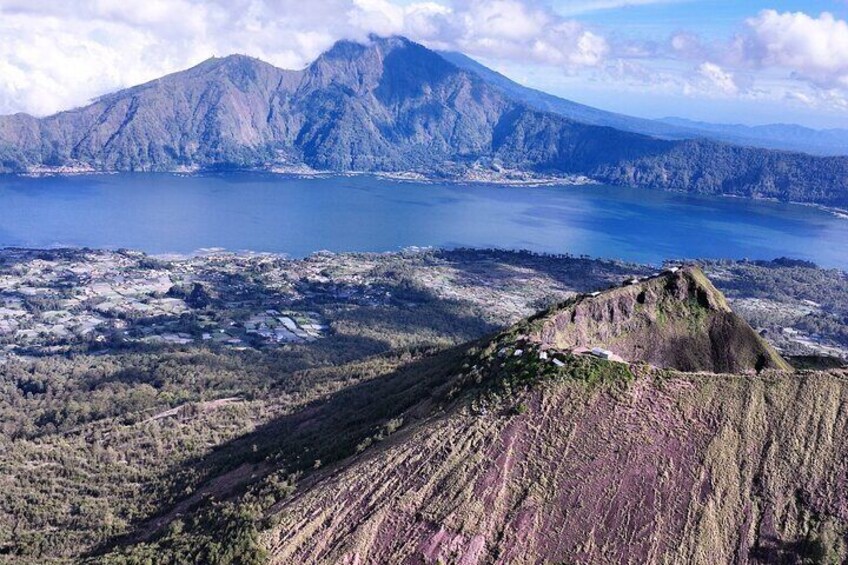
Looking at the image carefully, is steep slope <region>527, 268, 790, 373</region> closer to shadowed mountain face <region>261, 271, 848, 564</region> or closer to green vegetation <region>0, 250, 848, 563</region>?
green vegetation <region>0, 250, 848, 563</region>

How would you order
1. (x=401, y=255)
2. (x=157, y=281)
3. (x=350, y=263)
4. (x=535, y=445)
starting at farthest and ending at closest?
(x=401, y=255) < (x=350, y=263) < (x=157, y=281) < (x=535, y=445)

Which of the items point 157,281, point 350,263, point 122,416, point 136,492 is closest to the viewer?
point 136,492

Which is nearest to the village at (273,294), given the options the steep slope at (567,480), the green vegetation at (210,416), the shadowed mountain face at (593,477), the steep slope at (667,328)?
the green vegetation at (210,416)

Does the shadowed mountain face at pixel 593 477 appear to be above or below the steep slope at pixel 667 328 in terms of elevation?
below

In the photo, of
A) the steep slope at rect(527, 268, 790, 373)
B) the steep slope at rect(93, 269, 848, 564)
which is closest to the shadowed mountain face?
Answer: the steep slope at rect(93, 269, 848, 564)

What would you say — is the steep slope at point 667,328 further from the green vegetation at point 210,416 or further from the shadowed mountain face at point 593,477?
the shadowed mountain face at point 593,477

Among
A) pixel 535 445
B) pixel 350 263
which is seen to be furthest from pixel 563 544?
pixel 350 263

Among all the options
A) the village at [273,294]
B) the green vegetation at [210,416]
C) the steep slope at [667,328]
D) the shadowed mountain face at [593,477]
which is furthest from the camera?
the village at [273,294]

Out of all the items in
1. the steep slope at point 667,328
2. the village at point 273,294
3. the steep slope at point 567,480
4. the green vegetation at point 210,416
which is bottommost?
the village at point 273,294

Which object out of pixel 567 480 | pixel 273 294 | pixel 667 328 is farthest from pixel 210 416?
pixel 273 294

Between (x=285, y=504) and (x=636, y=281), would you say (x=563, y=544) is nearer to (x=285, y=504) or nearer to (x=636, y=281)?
(x=285, y=504)
